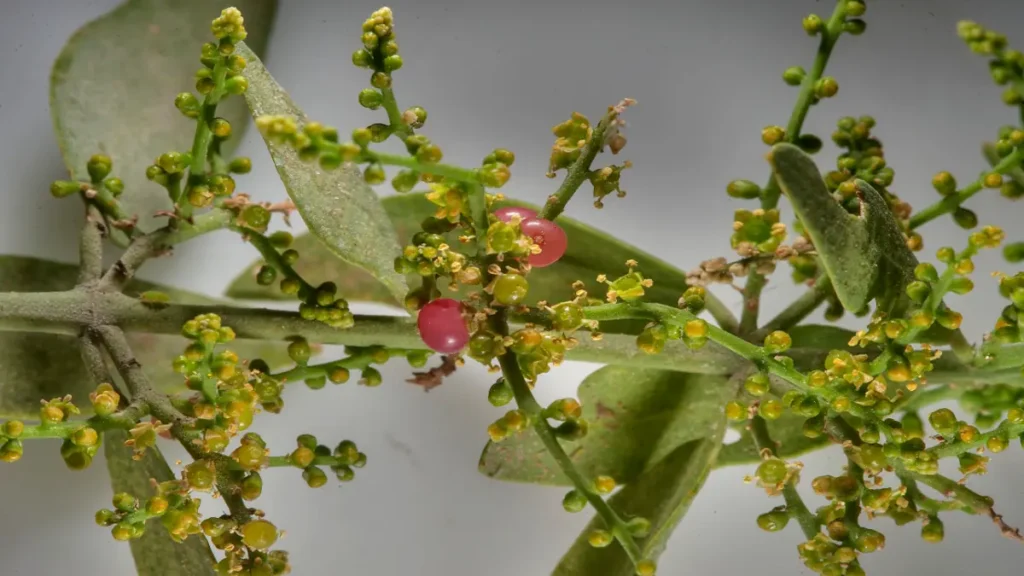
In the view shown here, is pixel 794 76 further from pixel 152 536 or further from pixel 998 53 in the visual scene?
pixel 152 536

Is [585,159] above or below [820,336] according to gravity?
below

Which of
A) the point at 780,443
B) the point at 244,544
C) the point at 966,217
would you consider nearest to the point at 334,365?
the point at 244,544

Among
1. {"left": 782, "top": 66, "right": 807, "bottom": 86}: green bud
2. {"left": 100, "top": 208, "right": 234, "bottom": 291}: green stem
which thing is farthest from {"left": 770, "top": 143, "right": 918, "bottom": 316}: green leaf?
{"left": 100, "top": 208, "right": 234, "bottom": 291}: green stem

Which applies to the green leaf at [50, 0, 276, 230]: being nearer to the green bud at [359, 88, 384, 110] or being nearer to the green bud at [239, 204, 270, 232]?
the green bud at [239, 204, 270, 232]

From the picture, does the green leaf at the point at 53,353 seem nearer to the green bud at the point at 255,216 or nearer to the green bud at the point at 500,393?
the green bud at the point at 255,216

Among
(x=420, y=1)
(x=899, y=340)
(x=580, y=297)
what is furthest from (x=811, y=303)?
(x=420, y=1)

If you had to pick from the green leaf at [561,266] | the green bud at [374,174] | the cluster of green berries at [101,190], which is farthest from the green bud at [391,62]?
the cluster of green berries at [101,190]

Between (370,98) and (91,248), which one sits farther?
(91,248)
